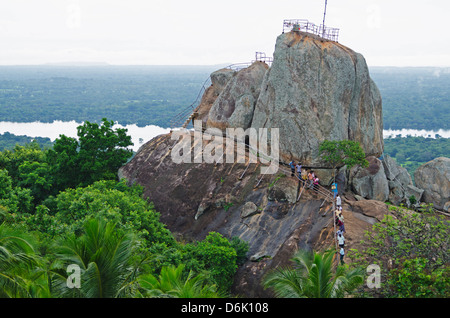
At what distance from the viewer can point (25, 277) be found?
39.6 feet

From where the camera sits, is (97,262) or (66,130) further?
(66,130)

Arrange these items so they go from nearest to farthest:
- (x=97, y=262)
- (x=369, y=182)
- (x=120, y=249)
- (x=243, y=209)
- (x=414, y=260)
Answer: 1. (x=97, y=262)
2. (x=120, y=249)
3. (x=414, y=260)
4. (x=243, y=209)
5. (x=369, y=182)

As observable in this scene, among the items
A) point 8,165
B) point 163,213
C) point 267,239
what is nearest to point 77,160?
point 8,165

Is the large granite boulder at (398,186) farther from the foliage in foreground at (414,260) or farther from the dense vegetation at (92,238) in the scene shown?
the foliage in foreground at (414,260)

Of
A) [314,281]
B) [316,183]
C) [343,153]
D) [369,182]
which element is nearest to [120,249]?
[314,281]

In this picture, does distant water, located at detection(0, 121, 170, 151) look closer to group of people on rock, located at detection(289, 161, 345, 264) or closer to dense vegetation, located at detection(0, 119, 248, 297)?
dense vegetation, located at detection(0, 119, 248, 297)

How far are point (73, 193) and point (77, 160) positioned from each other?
22.2ft

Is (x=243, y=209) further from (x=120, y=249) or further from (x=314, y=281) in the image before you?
(x=120, y=249)

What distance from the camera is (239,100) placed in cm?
3509

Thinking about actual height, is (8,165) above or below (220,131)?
below

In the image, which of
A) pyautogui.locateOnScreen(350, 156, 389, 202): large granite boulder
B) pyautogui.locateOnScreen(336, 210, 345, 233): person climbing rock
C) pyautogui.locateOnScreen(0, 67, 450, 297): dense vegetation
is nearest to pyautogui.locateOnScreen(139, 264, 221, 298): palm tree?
pyautogui.locateOnScreen(0, 67, 450, 297): dense vegetation

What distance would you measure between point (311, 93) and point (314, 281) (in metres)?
19.0
